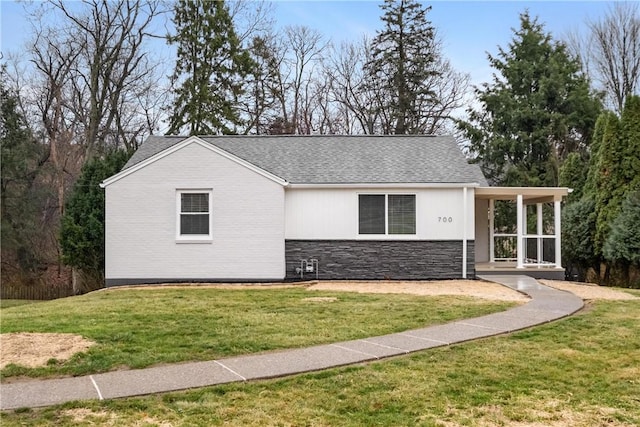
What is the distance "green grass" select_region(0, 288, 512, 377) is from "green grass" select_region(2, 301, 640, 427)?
1332mm

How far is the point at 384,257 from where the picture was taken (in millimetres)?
15141

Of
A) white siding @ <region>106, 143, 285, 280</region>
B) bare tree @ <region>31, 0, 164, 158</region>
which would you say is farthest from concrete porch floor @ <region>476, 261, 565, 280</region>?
bare tree @ <region>31, 0, 164, 158</region>

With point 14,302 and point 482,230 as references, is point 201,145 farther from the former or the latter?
point 482,230

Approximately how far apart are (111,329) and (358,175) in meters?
9.43

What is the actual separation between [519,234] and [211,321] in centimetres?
1095

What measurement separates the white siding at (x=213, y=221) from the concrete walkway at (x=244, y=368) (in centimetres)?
785

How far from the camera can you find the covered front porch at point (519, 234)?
15.8 m

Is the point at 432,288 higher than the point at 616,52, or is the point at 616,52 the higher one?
the point at 616,52

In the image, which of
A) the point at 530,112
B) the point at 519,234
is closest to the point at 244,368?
the point at 519,234

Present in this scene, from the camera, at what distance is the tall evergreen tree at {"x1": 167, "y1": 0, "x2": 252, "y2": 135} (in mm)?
27109

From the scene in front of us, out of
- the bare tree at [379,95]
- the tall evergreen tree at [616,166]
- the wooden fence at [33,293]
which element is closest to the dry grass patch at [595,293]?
the tall evergreen tree at [616,166]

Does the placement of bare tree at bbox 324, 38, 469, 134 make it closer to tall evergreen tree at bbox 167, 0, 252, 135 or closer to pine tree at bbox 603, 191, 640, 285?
tall evergreen tree at bbox 167, 0, 252, 135

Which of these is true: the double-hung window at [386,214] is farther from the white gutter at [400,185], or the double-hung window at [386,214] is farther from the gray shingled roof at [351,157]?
the gray shingled roof at [351,157]

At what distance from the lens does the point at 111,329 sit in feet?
24.7
